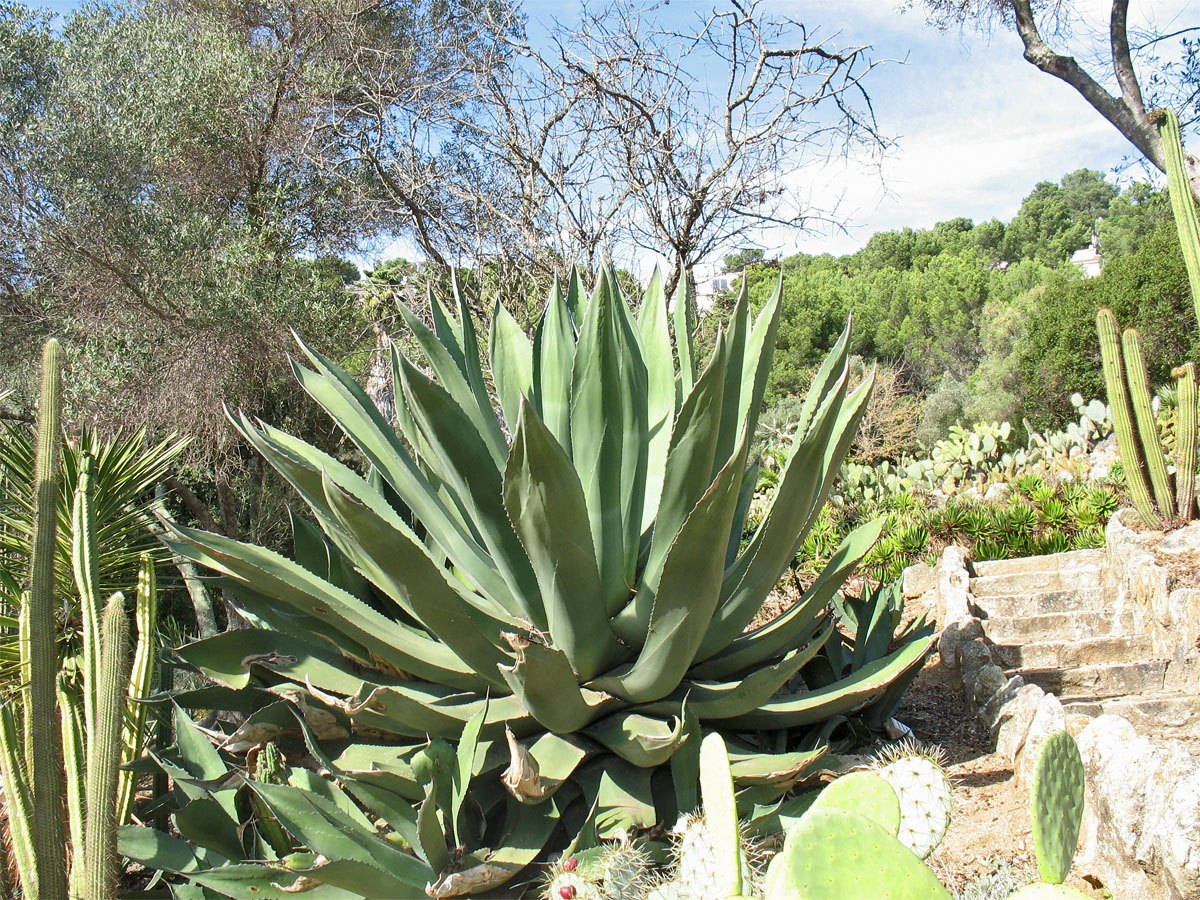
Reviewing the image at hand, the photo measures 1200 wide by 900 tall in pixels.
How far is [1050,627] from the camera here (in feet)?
16.2

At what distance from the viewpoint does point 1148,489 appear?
6.39m

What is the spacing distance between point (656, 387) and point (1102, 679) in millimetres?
2925

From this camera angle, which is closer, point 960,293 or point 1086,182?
point 960,293

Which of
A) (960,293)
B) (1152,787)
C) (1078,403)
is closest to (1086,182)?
(960,293)

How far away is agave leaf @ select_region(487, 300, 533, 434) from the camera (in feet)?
8.96

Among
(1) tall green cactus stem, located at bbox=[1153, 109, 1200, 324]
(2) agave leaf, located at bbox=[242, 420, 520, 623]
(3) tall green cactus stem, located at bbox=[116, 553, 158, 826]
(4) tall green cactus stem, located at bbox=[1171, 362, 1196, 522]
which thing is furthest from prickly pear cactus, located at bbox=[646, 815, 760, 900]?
(1) tall green cactus stem, located at bbox=[1153, 109, 1200, 324]

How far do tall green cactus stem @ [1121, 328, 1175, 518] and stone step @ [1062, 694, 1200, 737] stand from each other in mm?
2989

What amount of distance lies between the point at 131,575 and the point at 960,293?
29.5m

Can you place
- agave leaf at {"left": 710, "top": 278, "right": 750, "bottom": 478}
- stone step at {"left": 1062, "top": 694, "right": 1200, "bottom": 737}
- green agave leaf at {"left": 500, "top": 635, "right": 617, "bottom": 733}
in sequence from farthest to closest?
stone step at {"left": 1062, "top": 694, "right": 1200, "bottom": 737}
agave leaf at {"left": 710, "top": 278, "right": 750, "bottom": 478}
green agave leaf at {"left": 500, "top": 635, "right": 617, "bottom": 733}

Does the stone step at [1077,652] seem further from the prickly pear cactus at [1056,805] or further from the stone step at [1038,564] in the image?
the prickly pear cactus at [1056,805]

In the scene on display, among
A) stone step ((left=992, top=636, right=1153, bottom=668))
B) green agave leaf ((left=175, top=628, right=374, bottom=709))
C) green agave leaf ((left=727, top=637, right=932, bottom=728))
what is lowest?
stone step ((left=992, top=636, right=1153, bottom=668))

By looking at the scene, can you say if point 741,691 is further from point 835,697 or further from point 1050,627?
point 1050,627

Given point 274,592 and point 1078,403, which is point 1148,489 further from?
point 274,592

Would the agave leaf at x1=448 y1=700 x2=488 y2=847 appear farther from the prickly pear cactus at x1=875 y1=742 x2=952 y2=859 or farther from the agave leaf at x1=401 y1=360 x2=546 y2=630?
the prickly pear cactus at x1=875 y1=742 x2=952 y2=859
